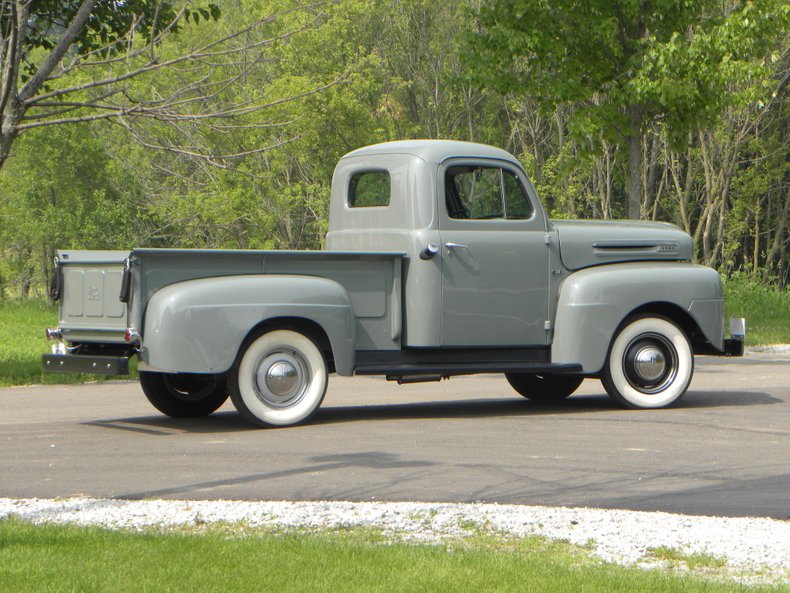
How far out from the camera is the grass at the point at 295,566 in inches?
190

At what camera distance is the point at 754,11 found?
61.8 ft

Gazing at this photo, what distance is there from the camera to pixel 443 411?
1142 centimetres

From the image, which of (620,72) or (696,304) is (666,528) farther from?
(620,72)

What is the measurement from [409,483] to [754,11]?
1366 cm

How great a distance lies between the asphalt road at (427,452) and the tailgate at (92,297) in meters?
0.77

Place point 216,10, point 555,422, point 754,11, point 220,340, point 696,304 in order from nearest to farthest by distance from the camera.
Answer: point 220,340, point 555,422, point 696,304, point 216,10, point 754,11

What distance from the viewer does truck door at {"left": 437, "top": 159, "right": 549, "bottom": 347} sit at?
34.7 feet

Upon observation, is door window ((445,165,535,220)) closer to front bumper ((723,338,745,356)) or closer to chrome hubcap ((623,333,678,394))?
chrome hubcap ((623,333,678,394))

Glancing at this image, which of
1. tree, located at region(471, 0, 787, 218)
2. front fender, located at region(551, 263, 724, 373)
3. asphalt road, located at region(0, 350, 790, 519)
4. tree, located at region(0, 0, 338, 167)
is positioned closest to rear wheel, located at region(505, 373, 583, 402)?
Answer: asphalt road, located at region(0, 350, 790, 519)

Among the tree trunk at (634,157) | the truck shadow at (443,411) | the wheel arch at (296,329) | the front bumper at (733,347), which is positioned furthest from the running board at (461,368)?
the tree trunk at (634,157)

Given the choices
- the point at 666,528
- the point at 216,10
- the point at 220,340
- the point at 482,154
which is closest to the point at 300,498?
the point at 666,528

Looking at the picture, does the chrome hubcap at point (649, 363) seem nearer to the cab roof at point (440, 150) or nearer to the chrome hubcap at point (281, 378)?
the cab roof at point (440, 150)

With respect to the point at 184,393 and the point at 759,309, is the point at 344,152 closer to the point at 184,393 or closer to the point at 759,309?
the point at 759,309

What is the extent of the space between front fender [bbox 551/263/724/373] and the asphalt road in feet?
1.98
